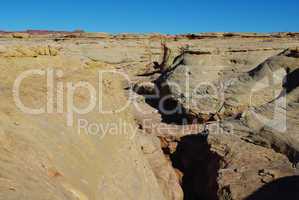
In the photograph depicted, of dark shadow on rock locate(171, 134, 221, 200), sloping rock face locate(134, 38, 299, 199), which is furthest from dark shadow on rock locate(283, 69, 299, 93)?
dark shadow on rock locate(171, 134, 221, 200)

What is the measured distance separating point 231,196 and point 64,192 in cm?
480

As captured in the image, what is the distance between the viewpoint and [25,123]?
4.68 m

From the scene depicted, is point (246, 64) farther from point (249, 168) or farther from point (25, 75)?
point (25, 75)

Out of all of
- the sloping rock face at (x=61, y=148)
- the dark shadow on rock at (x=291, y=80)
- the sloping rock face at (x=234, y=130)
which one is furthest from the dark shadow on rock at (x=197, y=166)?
the dark shadow on rock at (x=291, y=80)

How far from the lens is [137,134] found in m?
8.93

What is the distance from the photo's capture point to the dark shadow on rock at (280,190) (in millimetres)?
7188

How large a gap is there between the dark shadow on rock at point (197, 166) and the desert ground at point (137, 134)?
3cm

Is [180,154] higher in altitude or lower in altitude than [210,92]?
lower

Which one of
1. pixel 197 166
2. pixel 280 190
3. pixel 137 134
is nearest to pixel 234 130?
pixel 197 166

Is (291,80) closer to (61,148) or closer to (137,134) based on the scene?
(137,134)

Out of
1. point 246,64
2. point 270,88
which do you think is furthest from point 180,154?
point 246,64

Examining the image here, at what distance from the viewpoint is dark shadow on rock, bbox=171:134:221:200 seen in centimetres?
894

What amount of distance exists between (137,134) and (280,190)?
3.15 meters

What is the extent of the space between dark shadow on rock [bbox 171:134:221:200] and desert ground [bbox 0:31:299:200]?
0.03 m
